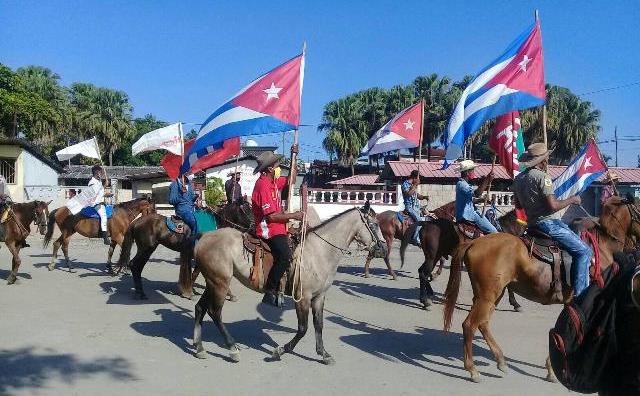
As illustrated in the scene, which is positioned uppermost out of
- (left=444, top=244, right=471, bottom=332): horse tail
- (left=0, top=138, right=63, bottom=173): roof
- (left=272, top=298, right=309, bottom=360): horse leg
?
(left=0, top=138, right=63, bottom=173): roof

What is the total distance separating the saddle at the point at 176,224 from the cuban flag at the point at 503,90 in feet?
17.9

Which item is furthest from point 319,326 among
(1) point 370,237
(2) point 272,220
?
(2) point 272,220

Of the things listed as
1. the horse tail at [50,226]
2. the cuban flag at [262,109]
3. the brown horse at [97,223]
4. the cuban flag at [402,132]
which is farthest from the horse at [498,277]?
the horse tail at [50,226]

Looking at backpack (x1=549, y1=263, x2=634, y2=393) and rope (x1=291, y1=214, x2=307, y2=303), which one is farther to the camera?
rope (x1=291, y1=214, x2=307, y2=303)

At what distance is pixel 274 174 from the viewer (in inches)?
275

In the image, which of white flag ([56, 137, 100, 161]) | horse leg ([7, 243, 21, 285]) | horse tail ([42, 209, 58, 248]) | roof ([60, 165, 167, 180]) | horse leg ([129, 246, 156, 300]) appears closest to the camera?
horse leg ([129, 246, 156, 300])

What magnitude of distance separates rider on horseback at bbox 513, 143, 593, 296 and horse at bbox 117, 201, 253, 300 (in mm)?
5600

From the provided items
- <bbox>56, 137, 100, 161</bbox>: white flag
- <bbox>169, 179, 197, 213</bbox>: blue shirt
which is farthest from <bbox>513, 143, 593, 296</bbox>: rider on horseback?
<bbox>56, 137, 100, 161</bbox>: white flag

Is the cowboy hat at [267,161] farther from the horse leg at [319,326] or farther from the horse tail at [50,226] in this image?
the horse tail at [50,226]

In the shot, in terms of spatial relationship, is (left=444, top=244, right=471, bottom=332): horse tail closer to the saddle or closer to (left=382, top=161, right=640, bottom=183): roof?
the saddle

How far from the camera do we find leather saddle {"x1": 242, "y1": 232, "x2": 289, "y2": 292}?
6.84m

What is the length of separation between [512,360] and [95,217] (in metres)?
11.3

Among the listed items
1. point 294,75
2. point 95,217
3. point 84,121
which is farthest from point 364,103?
point 294,75

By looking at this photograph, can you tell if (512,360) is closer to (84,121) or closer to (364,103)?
(364,103)
